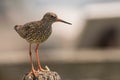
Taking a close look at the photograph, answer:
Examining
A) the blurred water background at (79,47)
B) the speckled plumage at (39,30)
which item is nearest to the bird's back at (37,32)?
the speckled plumage at (39,30)

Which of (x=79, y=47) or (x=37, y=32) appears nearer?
(x=37, y=32)

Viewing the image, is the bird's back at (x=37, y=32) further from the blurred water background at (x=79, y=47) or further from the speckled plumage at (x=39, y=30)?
the blurred water background at (x=79, y=47)

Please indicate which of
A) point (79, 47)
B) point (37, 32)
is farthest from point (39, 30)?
point (79, 47)

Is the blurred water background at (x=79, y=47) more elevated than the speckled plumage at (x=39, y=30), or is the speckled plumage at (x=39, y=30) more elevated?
the speckled plumage at (x=39, y=30)

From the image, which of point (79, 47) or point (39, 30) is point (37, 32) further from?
point (79, 47)

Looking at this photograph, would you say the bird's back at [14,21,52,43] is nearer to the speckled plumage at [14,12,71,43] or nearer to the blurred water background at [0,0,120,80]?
the speckled plumage at [14,12,71,43]

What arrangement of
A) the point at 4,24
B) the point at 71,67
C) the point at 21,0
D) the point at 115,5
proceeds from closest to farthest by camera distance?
the point at 71,67 → the point at 115,5 → the point at 4,24 → the point at 21,0

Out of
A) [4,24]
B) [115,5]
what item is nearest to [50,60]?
[115,5]

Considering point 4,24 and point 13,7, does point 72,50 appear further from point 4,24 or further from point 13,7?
point 13,7
